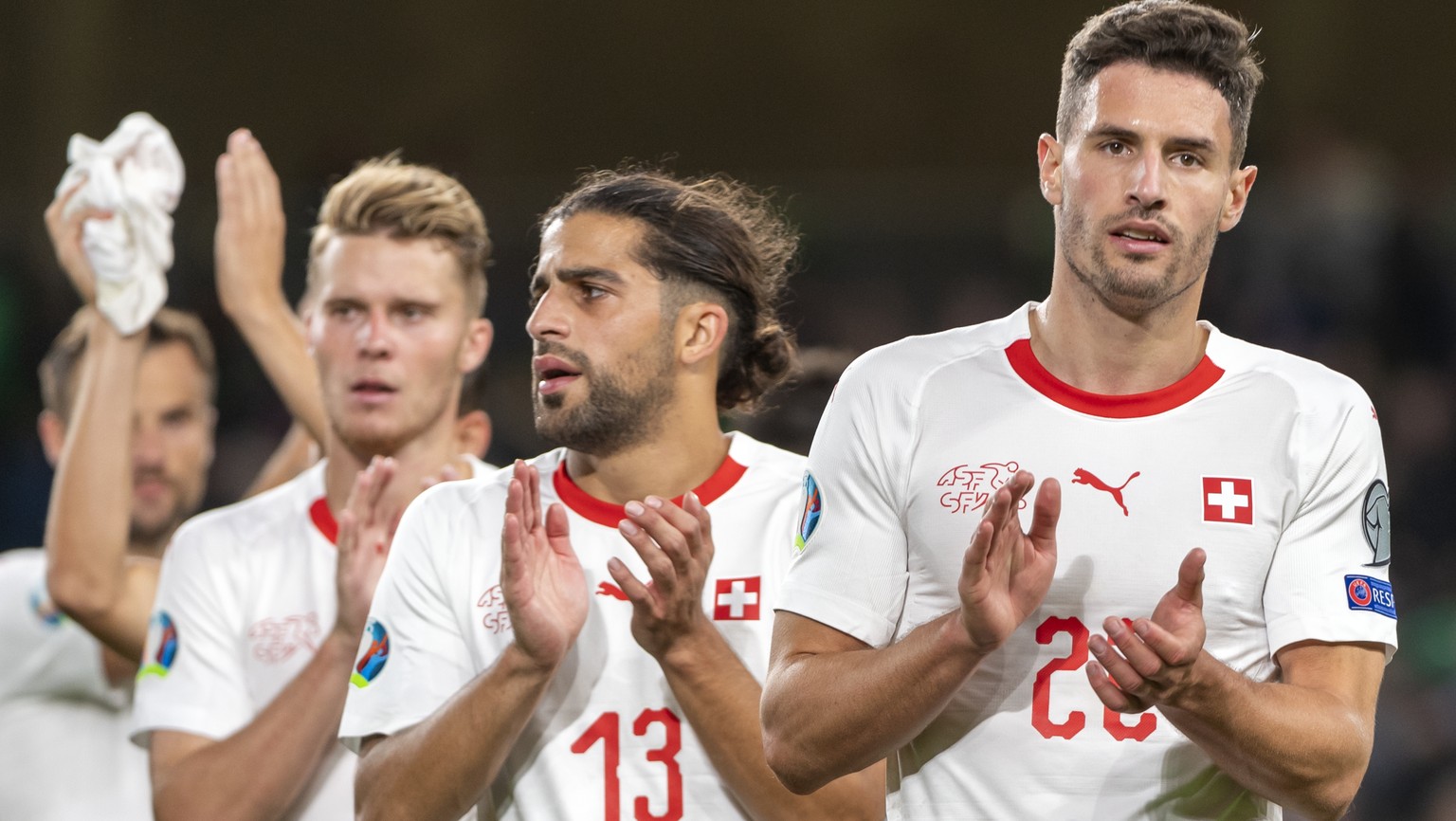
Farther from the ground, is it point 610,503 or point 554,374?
point 554,374

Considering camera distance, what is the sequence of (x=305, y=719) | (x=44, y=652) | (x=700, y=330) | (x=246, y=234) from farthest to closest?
(x=44, y=652)
(x=246, y=234)
(x=305, y=719)
(x=700, y=330)

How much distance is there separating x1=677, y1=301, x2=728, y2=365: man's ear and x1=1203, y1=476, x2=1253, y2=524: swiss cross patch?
1.24 m

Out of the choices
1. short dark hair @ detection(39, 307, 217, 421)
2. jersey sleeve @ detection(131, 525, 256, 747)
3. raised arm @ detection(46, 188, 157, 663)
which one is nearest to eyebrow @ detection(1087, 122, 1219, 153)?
jersey sleeve @ detection(131, 525, 256, 747)

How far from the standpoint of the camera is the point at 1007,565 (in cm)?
262

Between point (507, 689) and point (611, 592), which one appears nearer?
point (507, 689)

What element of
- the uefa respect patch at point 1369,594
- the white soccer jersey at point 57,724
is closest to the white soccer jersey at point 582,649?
the uefa respect patch at point 1369,594

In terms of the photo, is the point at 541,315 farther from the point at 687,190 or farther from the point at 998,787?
the point at 998,787

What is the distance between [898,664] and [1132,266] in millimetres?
791

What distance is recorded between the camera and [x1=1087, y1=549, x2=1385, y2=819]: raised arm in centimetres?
249

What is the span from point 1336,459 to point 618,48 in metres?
8.47

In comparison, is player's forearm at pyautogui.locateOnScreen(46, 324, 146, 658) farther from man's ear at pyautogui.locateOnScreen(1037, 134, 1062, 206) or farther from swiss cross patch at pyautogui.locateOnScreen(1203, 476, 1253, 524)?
swiss cross patch at pyautogui.locateOnScreen(1203, 476, 1253, 524)

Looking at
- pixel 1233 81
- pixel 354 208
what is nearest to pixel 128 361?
pixel 354 208

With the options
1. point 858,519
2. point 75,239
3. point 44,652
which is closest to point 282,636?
point 75,239

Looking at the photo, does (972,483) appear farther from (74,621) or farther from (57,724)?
(57,724)
